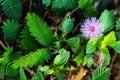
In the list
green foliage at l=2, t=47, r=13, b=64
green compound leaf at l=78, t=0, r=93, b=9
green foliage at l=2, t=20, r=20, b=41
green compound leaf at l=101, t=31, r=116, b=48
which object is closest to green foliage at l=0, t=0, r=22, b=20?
green foliage at l=2, t=20, r=20, b=41

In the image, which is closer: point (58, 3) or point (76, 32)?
point (58, 3)

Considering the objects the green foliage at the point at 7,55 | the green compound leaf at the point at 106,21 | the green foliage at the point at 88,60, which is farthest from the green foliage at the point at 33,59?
the green compound leaf at the point at 106,21

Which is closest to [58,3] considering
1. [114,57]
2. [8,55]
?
[8,55]

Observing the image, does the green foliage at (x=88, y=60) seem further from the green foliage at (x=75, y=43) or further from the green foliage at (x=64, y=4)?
the green foliage at (x=64, y=4)

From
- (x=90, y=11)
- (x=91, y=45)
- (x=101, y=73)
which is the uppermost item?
(x=90, y=11)

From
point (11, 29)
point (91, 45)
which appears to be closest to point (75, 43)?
point (91, 45)

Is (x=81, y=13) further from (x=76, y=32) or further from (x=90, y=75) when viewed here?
(x=90, y=75)

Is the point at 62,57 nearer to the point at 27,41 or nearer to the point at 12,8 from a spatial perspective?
the point at 27,41
